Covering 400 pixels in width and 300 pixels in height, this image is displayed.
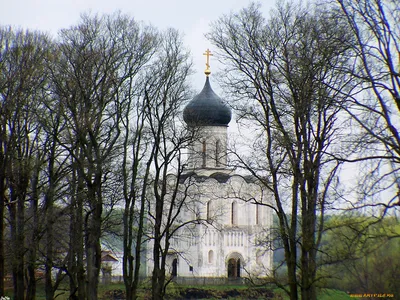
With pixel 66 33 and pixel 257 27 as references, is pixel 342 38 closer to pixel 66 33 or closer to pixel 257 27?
A: pixel 257 27

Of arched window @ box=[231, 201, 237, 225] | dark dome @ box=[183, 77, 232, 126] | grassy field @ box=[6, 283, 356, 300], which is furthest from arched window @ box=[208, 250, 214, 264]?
dark dome @ box=[183, 77, 232, 126]

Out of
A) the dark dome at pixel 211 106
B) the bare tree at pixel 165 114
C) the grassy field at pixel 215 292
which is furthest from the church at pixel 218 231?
the bare tree at pixel 165 114

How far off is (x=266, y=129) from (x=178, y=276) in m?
32.6

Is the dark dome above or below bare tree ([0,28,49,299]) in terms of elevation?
above

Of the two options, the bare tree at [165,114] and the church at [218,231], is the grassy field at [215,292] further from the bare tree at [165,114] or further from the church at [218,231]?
the bare tree at [165,114]

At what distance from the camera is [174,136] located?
19.3 m

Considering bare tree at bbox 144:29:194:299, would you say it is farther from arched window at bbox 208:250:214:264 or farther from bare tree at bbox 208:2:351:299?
arched window at bbox 208:250:214:264

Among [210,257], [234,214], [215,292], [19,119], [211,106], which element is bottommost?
[215,292]

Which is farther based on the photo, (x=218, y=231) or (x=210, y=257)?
(x=210, y=257)

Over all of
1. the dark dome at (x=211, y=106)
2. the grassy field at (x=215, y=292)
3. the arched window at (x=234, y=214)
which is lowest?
the grassy field at (x=215, y=292)

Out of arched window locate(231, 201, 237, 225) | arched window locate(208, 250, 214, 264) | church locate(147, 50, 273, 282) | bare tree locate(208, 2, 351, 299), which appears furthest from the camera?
arched window locate(231, 201, 237, 225)

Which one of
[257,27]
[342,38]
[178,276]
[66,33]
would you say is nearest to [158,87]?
[66,33]

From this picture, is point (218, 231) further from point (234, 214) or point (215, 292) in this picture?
point (215, 292)

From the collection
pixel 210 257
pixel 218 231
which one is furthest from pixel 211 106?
pixel 210 257
